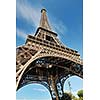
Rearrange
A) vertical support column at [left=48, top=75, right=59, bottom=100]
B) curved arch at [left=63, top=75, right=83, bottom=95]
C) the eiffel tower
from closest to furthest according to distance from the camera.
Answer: curved arch at [left=63, top=75, right=83, bottom=95]
the eiffel tower
vertical support column at [left=48, top=75, right=59, bottom=100]

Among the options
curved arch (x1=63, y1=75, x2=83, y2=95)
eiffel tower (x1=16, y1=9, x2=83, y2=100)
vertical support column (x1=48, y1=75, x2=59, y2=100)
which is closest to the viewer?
curved arch (x1=63, y1=75, x2=83, y2=95)

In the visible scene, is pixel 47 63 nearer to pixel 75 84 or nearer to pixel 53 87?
pixel 53 87

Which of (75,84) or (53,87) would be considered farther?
(53,87)

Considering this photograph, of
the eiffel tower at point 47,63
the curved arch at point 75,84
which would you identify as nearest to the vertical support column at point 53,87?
the eiffel tower at point 47,63

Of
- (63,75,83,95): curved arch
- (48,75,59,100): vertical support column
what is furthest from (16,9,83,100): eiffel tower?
(63,75,83,95): curved arch

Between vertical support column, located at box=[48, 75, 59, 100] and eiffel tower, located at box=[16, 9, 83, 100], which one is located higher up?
eiffel tower, located at box=[16, 9, 83, 100]

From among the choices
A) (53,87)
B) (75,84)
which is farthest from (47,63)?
(75,84)

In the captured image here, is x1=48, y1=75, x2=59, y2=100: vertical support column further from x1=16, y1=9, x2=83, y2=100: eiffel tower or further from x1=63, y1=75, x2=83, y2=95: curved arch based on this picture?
x1=63, y1=75, x2=83, y2=95: curved arch

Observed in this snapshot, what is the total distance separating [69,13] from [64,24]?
8 centimetres

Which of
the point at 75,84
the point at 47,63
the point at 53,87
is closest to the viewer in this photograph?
the point at 75,84

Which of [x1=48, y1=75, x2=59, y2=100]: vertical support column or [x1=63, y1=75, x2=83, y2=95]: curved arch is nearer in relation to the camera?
[x1=63, y1=75, x2=83, y2=95]: curved arch
